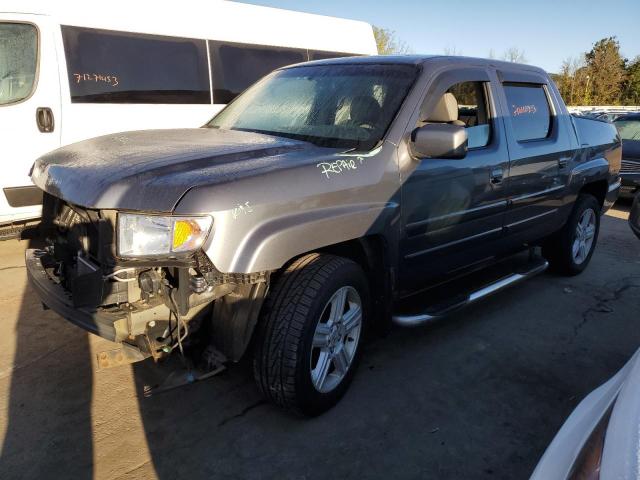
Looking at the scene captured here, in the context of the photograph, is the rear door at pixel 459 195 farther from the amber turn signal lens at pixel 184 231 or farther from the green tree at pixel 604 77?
the green tree at pixel 604 77

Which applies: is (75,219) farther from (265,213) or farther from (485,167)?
(485,167)

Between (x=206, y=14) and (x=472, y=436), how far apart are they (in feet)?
20.5

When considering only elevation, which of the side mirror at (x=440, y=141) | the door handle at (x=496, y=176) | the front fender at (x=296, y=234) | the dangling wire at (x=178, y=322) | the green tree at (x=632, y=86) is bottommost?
the dangling wire at (x=178, y=322)

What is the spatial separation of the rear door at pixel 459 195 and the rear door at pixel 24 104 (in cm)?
408

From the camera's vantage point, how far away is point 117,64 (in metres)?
6.11

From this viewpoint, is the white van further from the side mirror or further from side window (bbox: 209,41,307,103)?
the side mirror

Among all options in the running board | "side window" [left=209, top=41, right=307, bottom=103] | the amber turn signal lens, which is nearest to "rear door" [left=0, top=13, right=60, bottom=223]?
"side window" [left=209, top=41, right=307, bottom=103]

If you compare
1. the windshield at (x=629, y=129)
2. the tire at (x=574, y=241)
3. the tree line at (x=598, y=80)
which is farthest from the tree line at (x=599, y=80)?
the tire at (x=574, y=241)

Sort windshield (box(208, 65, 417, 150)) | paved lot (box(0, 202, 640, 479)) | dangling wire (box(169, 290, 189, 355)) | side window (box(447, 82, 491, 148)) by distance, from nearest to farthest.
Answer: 1. dangling wire (box(169, 290, 189, 355))
2. paved lot (box(0, 202, 640, 479))
3. windshield (box(208, 65, 417, 150))
4. side window (box(447, 82, 491, 148))

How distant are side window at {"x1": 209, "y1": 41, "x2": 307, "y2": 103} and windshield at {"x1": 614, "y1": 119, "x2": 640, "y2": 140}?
21.7ft

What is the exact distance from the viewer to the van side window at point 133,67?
5.71 metres

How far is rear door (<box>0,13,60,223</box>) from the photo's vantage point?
16.9 feet

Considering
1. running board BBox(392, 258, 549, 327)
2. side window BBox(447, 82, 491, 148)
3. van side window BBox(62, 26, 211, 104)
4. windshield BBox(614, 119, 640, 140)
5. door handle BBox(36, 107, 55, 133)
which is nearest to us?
running board BBox(392, 258, 549, 327)

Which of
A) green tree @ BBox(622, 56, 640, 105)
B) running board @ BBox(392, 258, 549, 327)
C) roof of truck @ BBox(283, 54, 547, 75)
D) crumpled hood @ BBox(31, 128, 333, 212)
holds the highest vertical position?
green tree @ BBox(622, 56, 640, 105)
